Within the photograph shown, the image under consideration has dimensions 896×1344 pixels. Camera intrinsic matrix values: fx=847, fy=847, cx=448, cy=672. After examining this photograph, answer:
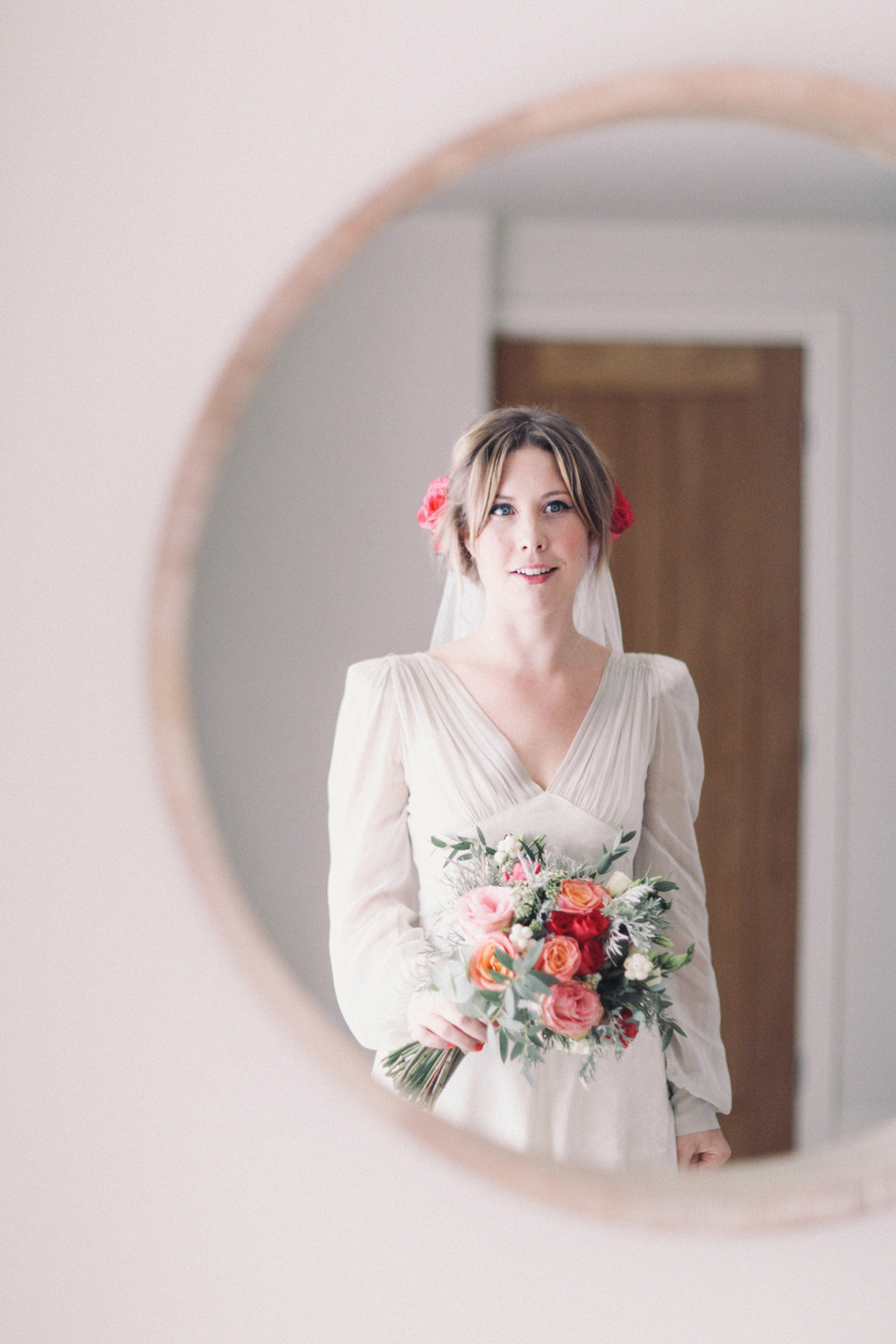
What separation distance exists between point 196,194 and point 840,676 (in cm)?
65

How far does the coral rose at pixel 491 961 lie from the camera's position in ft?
1.94

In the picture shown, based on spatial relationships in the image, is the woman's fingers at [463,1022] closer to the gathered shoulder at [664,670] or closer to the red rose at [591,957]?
the red rose at [591,957]

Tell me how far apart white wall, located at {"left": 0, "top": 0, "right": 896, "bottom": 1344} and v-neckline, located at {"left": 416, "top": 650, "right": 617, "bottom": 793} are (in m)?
0.23

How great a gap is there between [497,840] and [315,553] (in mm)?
252

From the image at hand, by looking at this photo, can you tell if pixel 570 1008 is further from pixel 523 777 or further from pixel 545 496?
pixel 545 496

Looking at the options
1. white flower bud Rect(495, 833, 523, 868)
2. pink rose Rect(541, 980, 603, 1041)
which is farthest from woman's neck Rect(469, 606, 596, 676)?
pink rose Rect(541, 980, 603, 1041)

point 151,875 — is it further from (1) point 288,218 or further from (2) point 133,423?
(1) point 288,218

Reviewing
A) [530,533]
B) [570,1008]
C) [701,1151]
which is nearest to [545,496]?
[530,533]

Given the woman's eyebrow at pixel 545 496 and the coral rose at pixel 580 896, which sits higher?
the woman's eyebrow at pixel 545 496

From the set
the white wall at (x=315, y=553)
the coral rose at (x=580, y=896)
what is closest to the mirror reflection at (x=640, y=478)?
the white wall at (x=315, y=553)

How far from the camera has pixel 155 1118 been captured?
2.02 ft

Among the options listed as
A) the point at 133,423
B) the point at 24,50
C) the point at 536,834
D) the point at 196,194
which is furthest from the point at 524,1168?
the point at 24,50

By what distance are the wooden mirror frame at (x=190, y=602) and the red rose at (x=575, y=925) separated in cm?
15

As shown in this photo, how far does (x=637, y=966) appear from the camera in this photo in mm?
606
